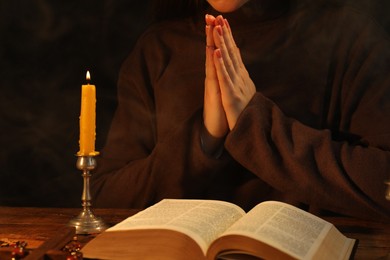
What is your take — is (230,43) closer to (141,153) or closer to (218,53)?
(218,53)

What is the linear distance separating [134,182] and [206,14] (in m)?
0.67

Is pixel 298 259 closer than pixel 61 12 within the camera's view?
Yes

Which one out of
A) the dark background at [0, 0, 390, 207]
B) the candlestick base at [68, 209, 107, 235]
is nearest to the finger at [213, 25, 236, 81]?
the dark background at [0, 0, 390, 207]

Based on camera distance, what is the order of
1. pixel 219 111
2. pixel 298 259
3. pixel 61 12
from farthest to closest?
pixel 61 12, pixel 219 111, pixel 298 259

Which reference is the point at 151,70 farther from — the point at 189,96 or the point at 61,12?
the point at 61,12

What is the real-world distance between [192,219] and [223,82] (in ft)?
2.41

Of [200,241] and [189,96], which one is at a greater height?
[189,96]

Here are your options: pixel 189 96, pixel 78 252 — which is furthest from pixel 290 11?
pixel 78 252

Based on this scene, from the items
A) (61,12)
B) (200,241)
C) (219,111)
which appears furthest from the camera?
(61,12)

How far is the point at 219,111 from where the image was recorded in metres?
2.52

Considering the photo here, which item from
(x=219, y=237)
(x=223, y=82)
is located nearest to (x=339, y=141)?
(x=223, y=82)

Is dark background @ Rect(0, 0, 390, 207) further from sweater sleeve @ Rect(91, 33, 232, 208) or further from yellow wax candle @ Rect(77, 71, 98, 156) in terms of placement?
yellow wax candle @ Rect(77, 71, 98, 156)

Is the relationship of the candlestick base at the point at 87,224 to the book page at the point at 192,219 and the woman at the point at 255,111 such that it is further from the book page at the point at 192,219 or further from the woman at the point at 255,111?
the woman at the point at 255,111

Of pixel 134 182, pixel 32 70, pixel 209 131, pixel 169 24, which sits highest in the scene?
pixel 169 24
